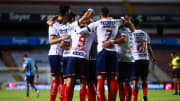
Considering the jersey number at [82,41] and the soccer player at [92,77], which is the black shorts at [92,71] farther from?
the jersey number at [82,41]

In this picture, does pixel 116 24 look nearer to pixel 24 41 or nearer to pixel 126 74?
pixel 126 74

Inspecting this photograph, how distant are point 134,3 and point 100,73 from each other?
30.1m

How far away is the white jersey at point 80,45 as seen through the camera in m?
8.00

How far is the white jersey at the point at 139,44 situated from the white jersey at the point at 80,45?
8.91ft

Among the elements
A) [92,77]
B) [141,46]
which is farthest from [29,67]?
[92,77]

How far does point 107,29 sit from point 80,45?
0.74 m

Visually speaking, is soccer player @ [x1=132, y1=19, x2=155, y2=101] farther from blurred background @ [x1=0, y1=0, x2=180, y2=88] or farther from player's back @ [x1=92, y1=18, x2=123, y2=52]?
blurred background @ [x1=0, y1=0, x2=180, y2=88]

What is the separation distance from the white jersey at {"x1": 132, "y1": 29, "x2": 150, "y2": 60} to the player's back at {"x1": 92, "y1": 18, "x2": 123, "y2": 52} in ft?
8.01

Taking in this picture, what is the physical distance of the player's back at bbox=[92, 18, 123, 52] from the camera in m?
8.09

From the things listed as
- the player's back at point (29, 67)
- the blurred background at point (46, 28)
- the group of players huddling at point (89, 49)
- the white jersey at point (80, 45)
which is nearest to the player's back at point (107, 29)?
the group of players huddling at point (89, 49)

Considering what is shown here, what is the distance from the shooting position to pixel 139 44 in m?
10.6

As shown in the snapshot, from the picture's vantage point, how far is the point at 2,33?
37.7 m

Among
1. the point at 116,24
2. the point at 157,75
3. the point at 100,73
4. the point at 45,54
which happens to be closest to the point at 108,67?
the point at 100,73

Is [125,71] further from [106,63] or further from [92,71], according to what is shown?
[106,63]
